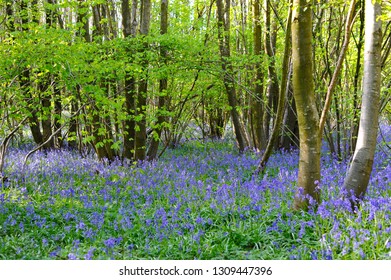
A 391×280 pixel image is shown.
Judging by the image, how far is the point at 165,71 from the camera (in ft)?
28.0

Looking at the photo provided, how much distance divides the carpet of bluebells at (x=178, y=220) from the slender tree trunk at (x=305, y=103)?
1.04 ft

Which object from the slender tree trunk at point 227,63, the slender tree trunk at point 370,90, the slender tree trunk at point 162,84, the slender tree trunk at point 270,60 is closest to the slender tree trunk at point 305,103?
the slender tree trunk at point 370,90

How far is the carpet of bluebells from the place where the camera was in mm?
4516

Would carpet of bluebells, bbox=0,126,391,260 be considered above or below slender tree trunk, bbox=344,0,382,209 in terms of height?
below

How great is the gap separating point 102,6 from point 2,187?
278 inches

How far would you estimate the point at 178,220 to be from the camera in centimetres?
566

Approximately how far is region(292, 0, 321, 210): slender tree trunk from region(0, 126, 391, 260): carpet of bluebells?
0.32 metres

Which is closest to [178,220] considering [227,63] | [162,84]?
[162,84]

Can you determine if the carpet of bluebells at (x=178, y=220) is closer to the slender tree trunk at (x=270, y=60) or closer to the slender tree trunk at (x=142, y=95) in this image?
the slender tree trunk at (x=142, y=95)

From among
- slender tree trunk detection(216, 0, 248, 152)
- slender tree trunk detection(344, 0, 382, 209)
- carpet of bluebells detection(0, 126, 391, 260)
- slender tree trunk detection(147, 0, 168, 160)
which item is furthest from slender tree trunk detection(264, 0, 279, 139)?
slender tree trunk detection(344, 0, 382, 209)

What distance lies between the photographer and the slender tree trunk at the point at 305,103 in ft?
16.2

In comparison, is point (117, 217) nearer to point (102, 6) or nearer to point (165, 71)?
point (165, 71)

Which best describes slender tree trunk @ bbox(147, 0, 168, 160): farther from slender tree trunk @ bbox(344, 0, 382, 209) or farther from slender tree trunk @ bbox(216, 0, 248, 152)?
slender tree trunk @ bbox(344, 0, 382, 209)
